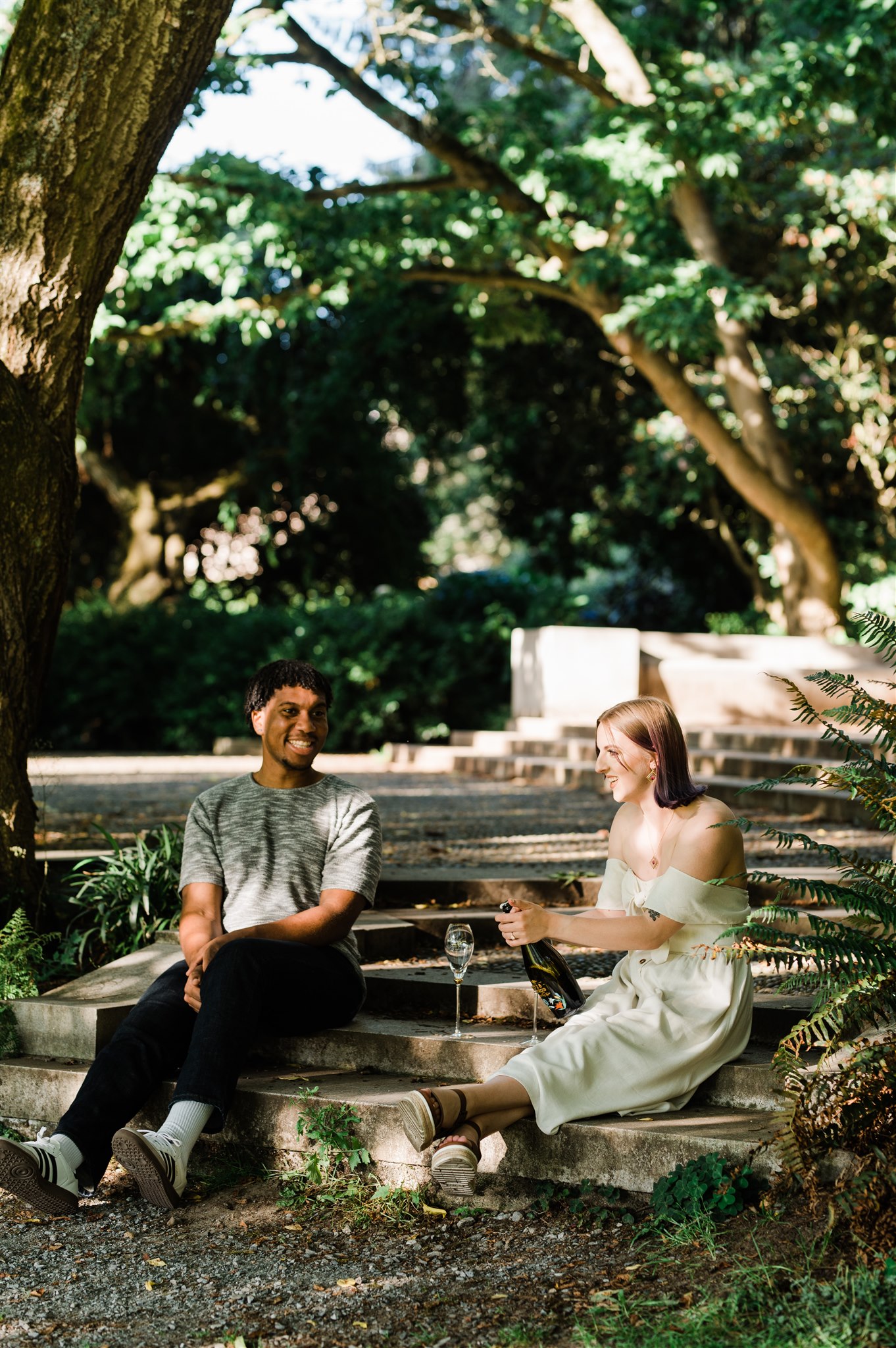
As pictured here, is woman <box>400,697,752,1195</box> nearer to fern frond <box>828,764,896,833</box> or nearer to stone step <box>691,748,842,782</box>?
fern frond <box>828,764,896,833</box>

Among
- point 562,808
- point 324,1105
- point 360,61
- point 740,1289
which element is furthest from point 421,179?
point 740,1289

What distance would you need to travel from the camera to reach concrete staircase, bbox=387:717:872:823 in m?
9.70

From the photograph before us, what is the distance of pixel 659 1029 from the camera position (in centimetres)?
374

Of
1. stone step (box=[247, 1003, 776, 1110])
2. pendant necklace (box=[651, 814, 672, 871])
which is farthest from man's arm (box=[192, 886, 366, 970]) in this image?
pendant necklace (box=[651, 814, 672, 871])

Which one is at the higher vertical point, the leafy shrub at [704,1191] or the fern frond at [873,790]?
the fern frond at [873,790]

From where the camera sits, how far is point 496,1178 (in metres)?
3.80

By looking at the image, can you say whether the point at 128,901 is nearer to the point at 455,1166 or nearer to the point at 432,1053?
the point at 432,1053

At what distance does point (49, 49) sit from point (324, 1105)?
3.65 meters

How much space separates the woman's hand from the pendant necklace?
0.44m

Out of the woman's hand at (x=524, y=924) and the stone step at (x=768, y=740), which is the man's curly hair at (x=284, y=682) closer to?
the woman's hand at (x=524, y=924)

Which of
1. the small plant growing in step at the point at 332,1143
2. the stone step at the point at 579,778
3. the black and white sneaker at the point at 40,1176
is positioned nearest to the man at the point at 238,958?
the black and white sneaker at the point at 40,1176

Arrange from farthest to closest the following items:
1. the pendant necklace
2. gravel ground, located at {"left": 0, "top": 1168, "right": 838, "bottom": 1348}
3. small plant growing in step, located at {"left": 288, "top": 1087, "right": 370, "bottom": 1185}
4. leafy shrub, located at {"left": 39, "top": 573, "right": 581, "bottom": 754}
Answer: leafy shrub, located at {"left": 39, "top": 573, "right": 581, "bottom": 754} → the pendant necklace → small plant growing in step, located at {"left": 288, "top": 1087, "right": 370, "bottom": 1185} → gravel ground, located at {"left": 0, "top": 1168, "right": 838, "bottom": 1348}

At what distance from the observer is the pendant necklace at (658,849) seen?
13.2 feet

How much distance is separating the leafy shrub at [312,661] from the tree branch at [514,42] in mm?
5441
